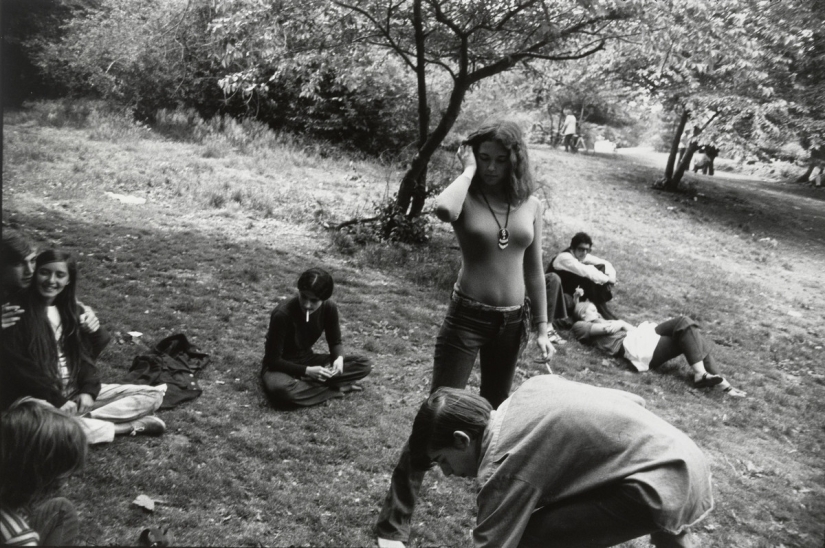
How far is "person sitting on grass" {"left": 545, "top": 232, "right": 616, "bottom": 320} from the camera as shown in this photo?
18.6 feet

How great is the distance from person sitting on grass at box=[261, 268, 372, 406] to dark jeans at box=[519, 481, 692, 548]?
2172 mm

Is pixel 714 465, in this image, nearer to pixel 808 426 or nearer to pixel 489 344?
pixel 808 426

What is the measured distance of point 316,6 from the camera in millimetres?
6199

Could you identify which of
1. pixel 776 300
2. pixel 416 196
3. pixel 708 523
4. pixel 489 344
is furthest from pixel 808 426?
pixel 416 196

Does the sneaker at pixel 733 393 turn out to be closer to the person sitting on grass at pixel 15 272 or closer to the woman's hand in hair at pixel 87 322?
the woman's hand in hair at pixel 87 322

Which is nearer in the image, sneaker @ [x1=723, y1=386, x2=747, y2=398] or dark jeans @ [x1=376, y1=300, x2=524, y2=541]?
dark jeans @ [x1=376, y1=300, x2=524, y2=541]

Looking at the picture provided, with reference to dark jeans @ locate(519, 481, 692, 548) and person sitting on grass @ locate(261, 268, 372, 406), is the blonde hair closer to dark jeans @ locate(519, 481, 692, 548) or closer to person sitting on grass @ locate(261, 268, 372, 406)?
person sitting on grass @ locate(261, 268, 372, 406)

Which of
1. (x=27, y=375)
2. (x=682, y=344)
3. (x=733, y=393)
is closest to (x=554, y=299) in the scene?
(x=682, y=344)

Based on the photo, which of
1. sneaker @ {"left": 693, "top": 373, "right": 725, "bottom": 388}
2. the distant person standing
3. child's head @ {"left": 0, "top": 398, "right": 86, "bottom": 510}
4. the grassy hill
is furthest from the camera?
the distant person standing

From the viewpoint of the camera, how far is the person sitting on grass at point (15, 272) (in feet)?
8.91

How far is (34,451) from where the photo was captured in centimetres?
185

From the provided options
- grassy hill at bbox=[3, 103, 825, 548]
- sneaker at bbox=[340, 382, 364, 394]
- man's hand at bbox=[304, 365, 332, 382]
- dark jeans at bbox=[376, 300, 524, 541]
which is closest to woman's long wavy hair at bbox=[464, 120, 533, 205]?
dark jeans at bbox=[376, 300, 524, 541]

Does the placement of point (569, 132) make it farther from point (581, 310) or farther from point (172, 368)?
point (172, 368)

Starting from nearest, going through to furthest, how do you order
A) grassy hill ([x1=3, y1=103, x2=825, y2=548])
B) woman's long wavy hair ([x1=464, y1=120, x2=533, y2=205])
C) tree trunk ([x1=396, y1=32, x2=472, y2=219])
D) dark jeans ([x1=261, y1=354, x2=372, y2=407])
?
1. woman's long wavy hair ([x1=464, y1=120, x2=533, y2=205])
2. grassy hill ([x1=3, y1=103, x2=825, y2=548])
3. dark jeans ([x1=261, y1=354, x2=372, y2=407])
4. tree trunk ([x1=396, y1=32, x2=472, y2=219])
